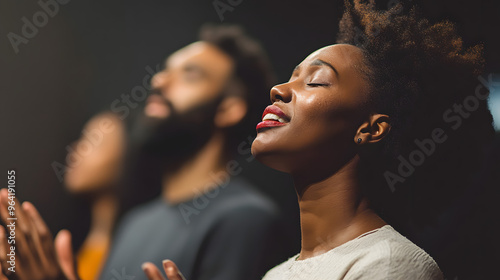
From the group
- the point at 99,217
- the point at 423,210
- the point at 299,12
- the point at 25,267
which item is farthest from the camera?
the point at 99,217

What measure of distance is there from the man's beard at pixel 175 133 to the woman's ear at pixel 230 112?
0.03 m

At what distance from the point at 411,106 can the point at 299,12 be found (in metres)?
0.73

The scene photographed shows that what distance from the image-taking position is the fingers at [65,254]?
185cm

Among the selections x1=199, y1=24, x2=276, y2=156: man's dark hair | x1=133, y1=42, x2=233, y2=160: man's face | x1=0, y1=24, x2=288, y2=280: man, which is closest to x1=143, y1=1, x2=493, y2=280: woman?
x1=0, y1=24, x2=288, y2=280: man

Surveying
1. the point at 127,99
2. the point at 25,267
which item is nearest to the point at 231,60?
Answer: the point at 127,99

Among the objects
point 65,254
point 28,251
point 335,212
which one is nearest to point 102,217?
point 65,254

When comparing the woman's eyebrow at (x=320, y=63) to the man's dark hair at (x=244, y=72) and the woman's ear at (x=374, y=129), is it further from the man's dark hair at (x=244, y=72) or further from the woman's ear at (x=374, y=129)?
the man's dark hair at (x=244, y=72)

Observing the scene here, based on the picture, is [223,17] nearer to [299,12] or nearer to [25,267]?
[299,12]

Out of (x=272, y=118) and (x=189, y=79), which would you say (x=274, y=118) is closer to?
(x=272, y=118)

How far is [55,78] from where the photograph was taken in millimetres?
2182

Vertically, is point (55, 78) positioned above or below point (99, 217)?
above

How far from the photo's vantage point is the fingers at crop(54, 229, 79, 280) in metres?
1.85

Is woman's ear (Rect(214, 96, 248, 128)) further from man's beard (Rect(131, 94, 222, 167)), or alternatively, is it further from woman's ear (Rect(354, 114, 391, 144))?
woman's ear (Rect(354, 114, 391, 144))

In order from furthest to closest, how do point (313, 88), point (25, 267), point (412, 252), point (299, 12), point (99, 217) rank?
1. point (99, 217)
2. point (299, 12)
3. point (25, 267)
4. point (313, 88)
5. point (412, 252)
